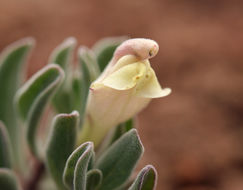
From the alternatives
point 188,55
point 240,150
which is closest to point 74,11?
point 188,55

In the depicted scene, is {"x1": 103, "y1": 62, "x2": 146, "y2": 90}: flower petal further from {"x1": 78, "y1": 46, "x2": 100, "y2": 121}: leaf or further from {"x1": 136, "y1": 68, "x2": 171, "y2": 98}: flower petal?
{"x1": 78, "y1": 46, "x2": 100, "y2": 121}: leaf

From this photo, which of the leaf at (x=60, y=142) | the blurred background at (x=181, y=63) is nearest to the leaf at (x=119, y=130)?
the leaf at (x=60, y=142)

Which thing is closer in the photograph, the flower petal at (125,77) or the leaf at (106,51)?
the flower petal at (125,77)

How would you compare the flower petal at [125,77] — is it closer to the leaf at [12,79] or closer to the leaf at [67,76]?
Answer: the leaf at [67,76]

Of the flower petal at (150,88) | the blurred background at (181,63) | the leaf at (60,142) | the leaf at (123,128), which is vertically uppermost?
the flower petal at (150,88)

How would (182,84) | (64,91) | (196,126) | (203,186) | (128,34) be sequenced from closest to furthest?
(64,91)
(203,186)
(196,126)
(182,84)
(128,34)

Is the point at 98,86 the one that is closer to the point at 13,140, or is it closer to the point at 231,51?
the point at 13,140

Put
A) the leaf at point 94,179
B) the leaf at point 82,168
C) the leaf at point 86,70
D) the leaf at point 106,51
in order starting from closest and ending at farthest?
1. the leaf at point 82,168
2. the leaf at point 94,179
3. the leaf at point 86,70
4. the leaf at point 106,51
